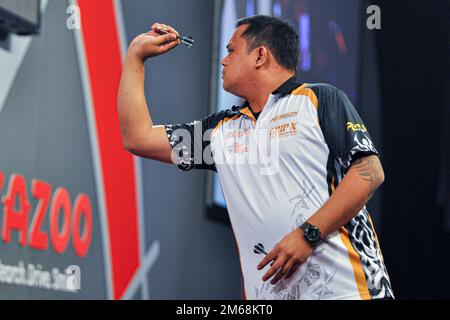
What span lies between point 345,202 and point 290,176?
187 mm

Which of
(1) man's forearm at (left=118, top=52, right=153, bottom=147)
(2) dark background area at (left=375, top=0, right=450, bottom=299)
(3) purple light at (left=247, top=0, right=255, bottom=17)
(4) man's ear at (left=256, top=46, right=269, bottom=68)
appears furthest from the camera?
(2) dark background area at (left=375, top=0, right=450, bottom=299)

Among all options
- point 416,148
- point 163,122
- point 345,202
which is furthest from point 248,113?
point 416,148

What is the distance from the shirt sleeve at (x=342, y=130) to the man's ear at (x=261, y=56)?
289mm

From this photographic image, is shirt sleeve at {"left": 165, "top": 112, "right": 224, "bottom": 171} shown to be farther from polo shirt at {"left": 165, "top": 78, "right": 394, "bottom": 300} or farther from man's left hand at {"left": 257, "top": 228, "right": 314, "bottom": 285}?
man's left hand at {"left": 257, "top": 228, "right": 314, "bottom": 285}

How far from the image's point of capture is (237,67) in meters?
2.32

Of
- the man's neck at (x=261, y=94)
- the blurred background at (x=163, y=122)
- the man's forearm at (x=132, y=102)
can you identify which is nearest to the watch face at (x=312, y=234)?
the man's neck at (x=261, y=94)

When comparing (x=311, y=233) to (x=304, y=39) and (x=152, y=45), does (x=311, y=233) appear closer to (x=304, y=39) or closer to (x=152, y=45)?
(x=152, y=45)

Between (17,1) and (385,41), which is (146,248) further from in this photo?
(385,41)

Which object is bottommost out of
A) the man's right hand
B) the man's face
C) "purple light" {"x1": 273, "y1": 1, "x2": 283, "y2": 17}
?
the man's face

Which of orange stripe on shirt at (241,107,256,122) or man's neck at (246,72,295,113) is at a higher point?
man's neck at (246,72,295,113)

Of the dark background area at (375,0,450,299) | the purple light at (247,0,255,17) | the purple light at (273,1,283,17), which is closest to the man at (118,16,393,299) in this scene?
the purple light at (247,0,255,17)

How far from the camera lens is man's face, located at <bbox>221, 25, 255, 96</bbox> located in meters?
2.30

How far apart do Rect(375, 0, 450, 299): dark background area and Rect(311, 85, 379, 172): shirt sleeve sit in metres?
3.03

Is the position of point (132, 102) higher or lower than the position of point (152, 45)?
lower
